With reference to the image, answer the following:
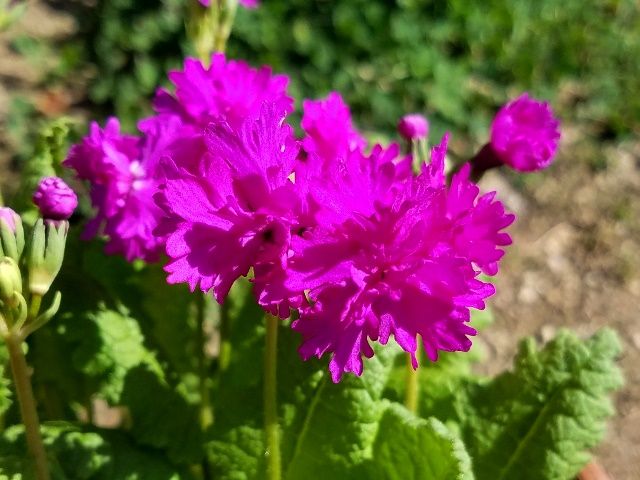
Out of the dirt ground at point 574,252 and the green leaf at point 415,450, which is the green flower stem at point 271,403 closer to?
the green leaf at point 415,450

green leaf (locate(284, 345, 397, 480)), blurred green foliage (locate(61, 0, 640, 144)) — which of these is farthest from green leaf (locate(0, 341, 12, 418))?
blurred green foliage (locate(61, 0, 640, 144))

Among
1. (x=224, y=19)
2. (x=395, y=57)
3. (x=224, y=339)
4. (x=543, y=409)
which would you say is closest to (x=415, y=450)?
(x=543, y=409)

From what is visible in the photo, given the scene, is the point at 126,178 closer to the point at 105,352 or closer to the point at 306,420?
the point at 105,352

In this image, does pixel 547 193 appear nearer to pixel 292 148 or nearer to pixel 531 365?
pixel 531 365

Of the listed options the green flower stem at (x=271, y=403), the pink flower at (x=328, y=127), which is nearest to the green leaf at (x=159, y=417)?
the green flower stem at (x=271, y=403)

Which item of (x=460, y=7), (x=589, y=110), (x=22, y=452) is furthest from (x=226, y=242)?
(x=589, y=110)

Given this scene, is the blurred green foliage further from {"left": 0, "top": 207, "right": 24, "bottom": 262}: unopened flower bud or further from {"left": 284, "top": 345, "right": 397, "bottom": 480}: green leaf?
{"left": 0, "top": 207, "right": 24, "bottom": 262}: unopened flower bud
